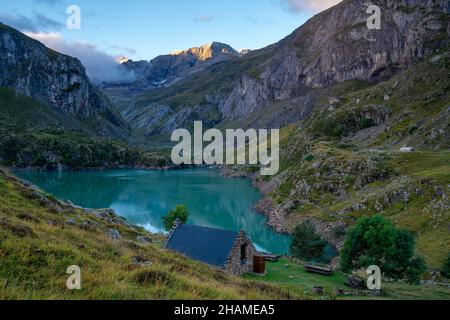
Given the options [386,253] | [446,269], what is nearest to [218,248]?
[386,253]

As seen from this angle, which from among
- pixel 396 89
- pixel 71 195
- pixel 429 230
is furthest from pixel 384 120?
pixel 71 195

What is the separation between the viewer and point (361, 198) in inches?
3292

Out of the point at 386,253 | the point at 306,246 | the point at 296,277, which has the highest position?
the point at 386,253

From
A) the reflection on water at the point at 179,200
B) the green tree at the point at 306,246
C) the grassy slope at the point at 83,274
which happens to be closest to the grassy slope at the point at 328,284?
A: the grassy slope at the point at 83,274

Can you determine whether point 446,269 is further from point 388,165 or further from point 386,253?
point 388,165

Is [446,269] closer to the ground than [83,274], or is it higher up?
closer to the ground

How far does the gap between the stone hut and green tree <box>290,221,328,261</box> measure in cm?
2146

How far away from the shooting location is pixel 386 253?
4278 cm

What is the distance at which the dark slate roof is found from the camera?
36344mm

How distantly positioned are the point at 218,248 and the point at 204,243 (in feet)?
6.89

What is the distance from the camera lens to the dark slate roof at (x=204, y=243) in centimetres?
3634

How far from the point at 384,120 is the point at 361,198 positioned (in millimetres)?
78081

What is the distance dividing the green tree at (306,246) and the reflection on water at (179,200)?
44.6 feet
